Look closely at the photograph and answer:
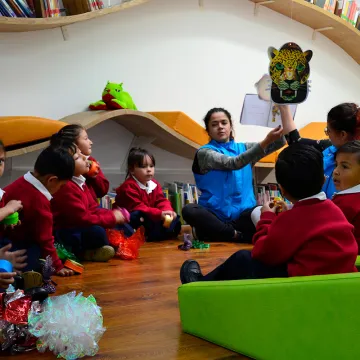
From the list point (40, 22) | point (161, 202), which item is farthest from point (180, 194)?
point (40, 22)

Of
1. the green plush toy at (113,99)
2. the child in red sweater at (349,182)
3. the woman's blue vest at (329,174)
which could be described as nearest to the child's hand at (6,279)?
the child in red sweater at (349,182)

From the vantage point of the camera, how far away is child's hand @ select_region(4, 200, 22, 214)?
1.79 meters

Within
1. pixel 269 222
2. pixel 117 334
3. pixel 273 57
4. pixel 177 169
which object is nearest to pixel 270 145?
pixel 273 57

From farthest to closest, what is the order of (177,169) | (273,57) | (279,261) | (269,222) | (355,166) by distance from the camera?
(177,169)
(273,57)
(355,166)
(269,222)
(279,261)

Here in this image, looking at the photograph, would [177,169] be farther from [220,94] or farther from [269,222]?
[269,222]

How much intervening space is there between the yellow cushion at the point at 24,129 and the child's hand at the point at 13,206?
0.79 metres

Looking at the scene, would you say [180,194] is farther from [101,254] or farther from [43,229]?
A: [43,229]

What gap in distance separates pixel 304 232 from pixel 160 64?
278 centimetres

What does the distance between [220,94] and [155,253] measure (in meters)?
1.86

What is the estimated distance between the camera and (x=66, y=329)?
1.20 m

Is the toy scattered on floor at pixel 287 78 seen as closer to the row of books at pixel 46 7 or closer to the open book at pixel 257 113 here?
the open book at pixel 257 113

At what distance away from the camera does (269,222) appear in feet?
4.54

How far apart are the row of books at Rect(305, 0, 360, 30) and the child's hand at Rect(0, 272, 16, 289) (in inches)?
147

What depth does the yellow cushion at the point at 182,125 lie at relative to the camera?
3.42 m
